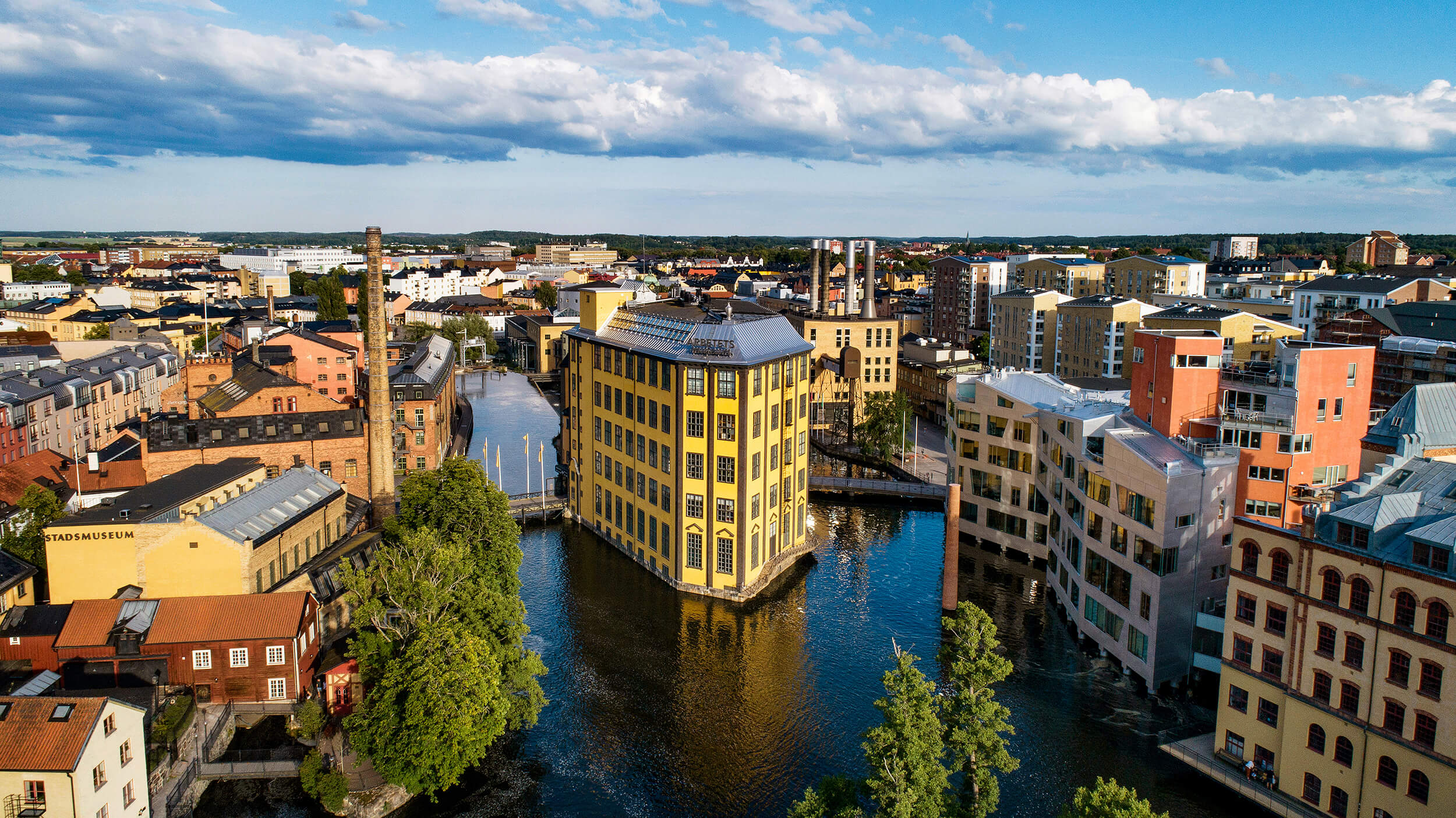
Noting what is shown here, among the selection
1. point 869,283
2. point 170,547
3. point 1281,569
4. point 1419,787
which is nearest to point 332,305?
point 869,283

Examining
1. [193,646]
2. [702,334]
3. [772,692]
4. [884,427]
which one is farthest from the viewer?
[884,427]

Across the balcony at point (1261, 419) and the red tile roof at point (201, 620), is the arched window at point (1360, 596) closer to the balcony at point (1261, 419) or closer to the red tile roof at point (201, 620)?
the balcony at point (1261, 419)

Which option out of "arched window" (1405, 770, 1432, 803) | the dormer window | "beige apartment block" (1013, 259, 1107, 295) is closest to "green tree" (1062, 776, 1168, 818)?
"arched window" (1405, 770, 1432, 803)

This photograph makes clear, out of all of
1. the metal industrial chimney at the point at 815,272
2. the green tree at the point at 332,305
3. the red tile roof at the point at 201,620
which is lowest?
the red tile roof at the point at 201,620

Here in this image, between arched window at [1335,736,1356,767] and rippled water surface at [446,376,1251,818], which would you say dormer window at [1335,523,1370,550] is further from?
rippled water surface at [446,376,1251,818]

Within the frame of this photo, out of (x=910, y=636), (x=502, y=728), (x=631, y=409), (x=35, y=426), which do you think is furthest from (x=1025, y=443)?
(x=35, y=426)

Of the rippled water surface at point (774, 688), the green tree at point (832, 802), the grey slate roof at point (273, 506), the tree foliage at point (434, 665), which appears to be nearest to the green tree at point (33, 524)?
the grey slate roof at point (273, 506)

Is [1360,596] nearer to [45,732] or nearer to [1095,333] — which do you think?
[45,732]
